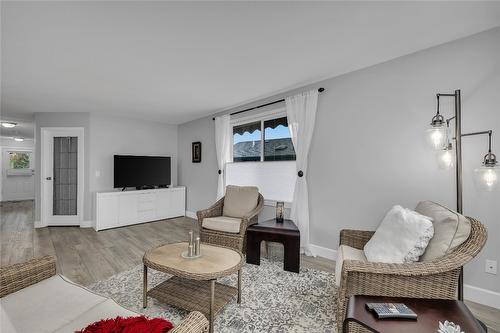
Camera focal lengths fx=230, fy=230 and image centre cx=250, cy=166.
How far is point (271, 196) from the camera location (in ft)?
12.5

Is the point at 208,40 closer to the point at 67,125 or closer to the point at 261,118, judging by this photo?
the point at 261,118

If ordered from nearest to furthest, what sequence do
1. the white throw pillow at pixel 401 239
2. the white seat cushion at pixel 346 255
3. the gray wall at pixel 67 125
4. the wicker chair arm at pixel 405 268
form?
the wicker chair arm at pixel 405 268, the white throw pillow at pixel 401 239, the white seat cushion at pixel 346 255, the gray wall at pixel 67 125

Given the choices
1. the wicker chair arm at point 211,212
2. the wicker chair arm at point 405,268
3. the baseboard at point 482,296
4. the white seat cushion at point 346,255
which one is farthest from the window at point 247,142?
the baseboard at point 482,296

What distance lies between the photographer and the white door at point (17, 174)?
8.18 meters

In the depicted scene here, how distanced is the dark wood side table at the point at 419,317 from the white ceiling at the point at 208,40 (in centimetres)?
197

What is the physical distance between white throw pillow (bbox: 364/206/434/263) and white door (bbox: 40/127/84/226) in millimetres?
5385

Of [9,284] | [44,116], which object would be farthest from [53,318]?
[44,116]

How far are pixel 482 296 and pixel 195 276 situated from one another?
2.51m

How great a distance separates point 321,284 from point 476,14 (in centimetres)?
270

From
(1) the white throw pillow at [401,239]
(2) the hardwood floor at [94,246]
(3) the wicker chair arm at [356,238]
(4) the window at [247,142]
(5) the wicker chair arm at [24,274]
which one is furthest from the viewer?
(4) the window at [247,142]

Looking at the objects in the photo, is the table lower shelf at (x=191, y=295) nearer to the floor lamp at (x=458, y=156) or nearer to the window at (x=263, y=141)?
the floor lamp at (x=458, y=156)

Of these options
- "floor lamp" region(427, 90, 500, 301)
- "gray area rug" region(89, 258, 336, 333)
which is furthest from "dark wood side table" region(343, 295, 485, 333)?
"gray area rug" region(89, 258, 336, 333)

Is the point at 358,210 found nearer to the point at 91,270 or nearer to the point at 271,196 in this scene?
the point at 271,196

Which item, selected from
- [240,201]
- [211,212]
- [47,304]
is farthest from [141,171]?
[47,304]
